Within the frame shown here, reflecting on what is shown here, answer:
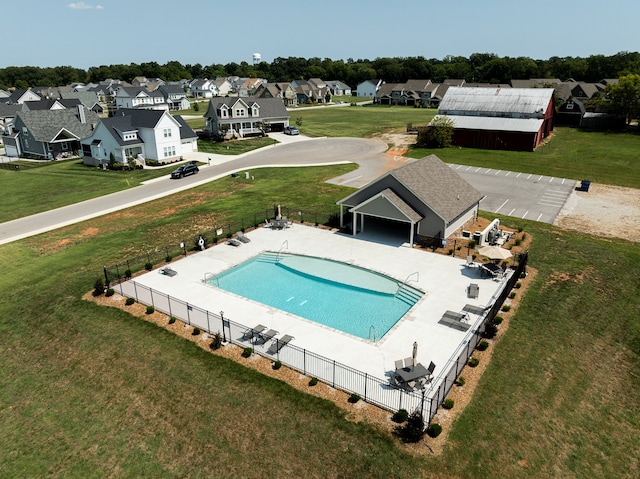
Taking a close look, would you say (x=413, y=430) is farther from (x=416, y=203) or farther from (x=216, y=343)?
(x=416, y=203)

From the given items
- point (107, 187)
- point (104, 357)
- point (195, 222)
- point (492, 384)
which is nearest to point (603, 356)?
point (492, 384)

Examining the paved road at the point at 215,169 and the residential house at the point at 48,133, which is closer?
the paved road at the point at 215,169

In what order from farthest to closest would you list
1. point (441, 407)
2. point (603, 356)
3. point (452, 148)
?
point (452, 148), point (603, 356), point (441, 407)

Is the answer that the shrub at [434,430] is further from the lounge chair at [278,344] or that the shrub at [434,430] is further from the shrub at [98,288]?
the shrub at [98,288]

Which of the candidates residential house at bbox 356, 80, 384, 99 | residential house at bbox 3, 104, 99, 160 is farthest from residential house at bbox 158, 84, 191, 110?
residential house at bbox 356, 80, 384, 99

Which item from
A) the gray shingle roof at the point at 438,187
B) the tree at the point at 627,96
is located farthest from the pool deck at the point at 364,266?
the tree at the point at 627,96

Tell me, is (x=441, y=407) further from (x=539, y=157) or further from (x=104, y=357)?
(x=539, y=157)

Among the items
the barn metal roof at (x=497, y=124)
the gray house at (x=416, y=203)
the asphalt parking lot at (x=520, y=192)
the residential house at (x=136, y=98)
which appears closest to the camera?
the gray house at (x=416, y=203)
